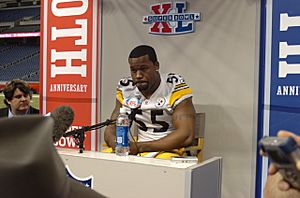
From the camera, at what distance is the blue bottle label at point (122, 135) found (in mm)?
2463

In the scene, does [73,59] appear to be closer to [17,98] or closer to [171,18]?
[17,98]

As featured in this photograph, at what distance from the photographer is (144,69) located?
124 inches

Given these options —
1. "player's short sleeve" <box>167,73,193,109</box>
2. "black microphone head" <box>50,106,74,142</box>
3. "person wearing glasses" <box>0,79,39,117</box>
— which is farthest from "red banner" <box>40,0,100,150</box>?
"black microphone head" <box>50,106,74,142</box>

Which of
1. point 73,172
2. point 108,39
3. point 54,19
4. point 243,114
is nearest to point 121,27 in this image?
point 108,39

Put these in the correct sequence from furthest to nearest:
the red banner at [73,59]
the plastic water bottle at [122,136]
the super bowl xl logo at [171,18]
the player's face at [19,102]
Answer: the red banner at [73,59], the player's face at [19,102], the super bowl xl logo at [171,18], the plastic water bottle at [122,136]

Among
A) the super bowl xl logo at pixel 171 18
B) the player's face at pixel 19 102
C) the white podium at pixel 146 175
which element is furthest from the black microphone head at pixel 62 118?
the player's face at pixel 19 102

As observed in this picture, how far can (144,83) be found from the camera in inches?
123

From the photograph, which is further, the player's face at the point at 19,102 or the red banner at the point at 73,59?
the red banner at the point at 73,59

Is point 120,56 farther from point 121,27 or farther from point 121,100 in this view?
point 121,100

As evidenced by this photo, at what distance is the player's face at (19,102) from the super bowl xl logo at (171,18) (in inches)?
45.5

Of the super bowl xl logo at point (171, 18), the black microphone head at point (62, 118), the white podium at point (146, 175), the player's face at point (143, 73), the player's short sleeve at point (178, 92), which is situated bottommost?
the white podium at point (146, 175)

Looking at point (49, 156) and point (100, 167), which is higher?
point (49, 156)

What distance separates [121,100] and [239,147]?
92 centimetres

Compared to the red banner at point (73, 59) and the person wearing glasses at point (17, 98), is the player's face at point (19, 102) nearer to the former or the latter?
the person wearing glasses at point (17, 98)
